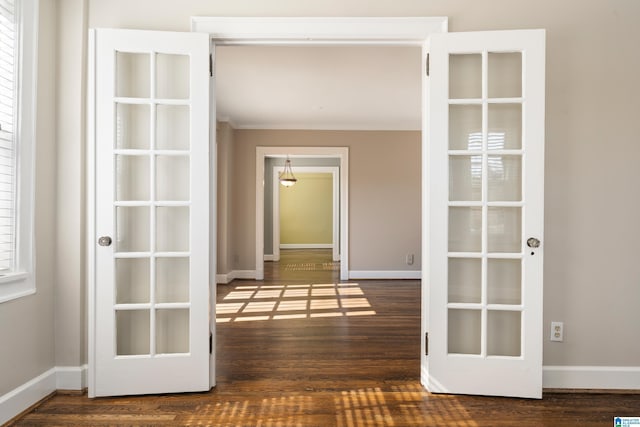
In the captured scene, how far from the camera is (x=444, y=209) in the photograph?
237cm

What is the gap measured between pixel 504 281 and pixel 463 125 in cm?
96

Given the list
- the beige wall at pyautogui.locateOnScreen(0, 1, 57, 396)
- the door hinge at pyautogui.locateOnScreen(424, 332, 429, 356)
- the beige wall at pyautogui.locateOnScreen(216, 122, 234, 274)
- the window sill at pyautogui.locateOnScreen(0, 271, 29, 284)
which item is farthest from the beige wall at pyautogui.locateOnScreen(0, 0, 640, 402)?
the beige wall at pyautogui.locateOnScreen(216, 122, 234, 274)

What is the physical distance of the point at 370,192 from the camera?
6812mm

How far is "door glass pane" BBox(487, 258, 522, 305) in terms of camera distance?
2389mm

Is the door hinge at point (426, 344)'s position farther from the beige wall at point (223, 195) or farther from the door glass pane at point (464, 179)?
the beige wall at point (223, 195)

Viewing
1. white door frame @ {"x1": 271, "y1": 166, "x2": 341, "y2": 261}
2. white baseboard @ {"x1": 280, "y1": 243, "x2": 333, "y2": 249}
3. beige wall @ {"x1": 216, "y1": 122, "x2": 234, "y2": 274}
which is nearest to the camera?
beige wall @ {"x1": 216, "y1": 122, "x2": 234, "y2": 274}

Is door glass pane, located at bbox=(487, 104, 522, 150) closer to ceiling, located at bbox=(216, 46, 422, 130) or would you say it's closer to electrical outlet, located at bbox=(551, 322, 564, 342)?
electrical outlet, located at bbox=(551, 322, 564, 342)

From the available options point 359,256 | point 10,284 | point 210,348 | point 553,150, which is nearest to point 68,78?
point 10,284

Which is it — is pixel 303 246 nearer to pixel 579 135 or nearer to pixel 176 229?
pixel 176 229

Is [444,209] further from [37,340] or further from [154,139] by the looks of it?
[37,340]

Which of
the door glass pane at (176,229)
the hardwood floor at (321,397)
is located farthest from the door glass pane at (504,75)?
the door glass pane at (176,229)

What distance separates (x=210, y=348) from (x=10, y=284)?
1103 millimetres

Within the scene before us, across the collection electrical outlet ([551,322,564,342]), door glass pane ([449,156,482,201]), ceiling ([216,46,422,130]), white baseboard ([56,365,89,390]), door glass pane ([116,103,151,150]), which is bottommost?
white baseboard ([56,365,89,390])

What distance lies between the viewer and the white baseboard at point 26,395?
6.68ft
